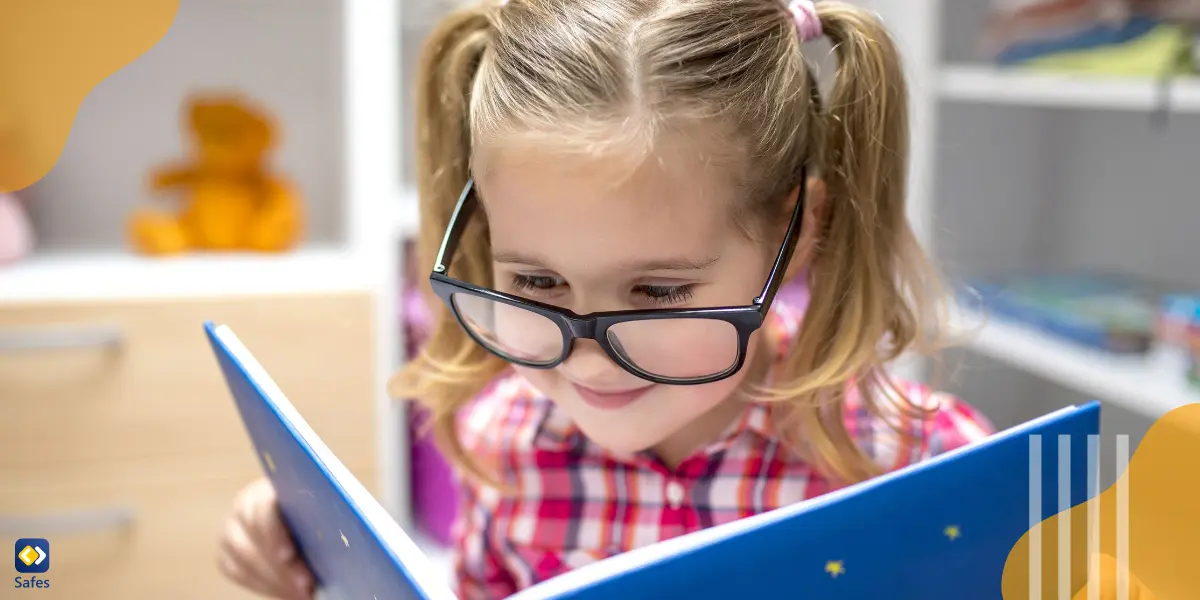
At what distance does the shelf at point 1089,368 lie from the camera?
3.18 ft

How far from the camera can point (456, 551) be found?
0.77 m

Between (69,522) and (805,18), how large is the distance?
591 mm

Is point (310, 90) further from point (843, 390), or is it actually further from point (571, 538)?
point (843, 390)

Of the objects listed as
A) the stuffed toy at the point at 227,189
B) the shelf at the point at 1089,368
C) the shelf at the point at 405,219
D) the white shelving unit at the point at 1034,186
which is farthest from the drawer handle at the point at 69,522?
the white shelving unit at the point at 1034,186

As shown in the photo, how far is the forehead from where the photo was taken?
489mm

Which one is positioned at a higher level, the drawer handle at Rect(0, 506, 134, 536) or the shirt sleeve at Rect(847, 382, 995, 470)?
the shirt sleeve at Rect(847, 382, 995, 470)

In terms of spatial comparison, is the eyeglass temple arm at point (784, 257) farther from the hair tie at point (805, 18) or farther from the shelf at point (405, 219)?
the shelf at point (405, 219)

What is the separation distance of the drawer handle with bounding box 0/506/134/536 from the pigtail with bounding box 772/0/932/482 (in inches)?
15.6

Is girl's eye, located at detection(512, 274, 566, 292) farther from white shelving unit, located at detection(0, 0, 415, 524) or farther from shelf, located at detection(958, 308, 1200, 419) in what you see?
white shelving unit, located at detection(0, 0, 415, 524)

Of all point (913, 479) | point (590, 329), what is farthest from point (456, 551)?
point (913, 479)

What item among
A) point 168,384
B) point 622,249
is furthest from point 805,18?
point 168,384

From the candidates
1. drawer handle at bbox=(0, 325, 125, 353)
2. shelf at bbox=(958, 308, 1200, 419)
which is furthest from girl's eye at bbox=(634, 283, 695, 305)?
drawer handle at bbox=(0, 325, 125, 353)

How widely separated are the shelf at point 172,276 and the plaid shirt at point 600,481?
0.48m

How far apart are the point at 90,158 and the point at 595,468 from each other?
1.00 metres
